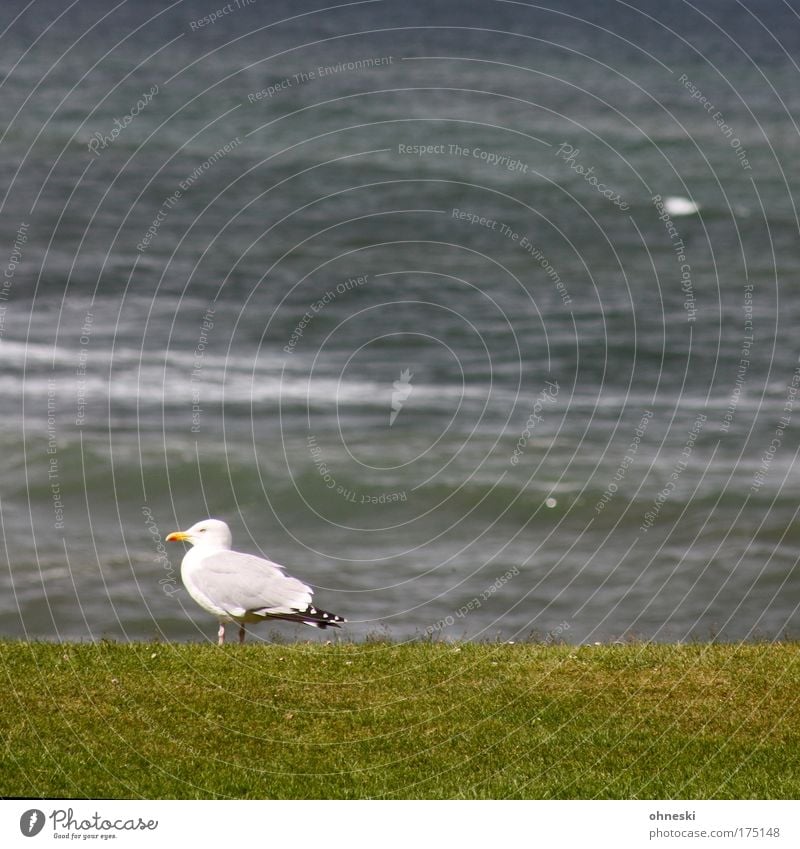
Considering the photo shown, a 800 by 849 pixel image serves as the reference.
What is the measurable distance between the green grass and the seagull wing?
1.29 feet

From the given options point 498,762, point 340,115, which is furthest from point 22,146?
point 498,762

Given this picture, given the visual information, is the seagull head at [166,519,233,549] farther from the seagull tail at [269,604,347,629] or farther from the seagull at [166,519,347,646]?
the seagull tail at [269,604,347,629]

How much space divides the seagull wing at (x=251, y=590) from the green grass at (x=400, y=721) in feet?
1.29

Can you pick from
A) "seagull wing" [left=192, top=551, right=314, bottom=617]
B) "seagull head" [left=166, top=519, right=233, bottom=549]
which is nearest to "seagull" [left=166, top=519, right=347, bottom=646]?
"seagull wing" [left=192, top=551, right=314, bottom=617]

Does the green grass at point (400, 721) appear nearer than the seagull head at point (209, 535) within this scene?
Yes

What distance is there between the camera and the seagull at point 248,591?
12.4m

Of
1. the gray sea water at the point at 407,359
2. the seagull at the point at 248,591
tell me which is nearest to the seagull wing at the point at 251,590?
the seagull at the point at 248,591

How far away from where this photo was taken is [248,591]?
1238 centimetres

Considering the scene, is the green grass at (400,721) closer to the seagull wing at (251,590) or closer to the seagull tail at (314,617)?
the seagull tail at (314,617)

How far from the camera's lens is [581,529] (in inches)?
829

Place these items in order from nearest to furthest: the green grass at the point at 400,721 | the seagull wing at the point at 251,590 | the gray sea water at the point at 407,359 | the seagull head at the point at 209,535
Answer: the green grass at the point at 400,721, the seagull wing at the point at 251,590, the seagull head at the point at 209,535, the gray sea water at the point at 407,359

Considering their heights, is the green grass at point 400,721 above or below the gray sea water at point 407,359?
below

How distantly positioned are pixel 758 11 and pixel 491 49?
39.2 feet

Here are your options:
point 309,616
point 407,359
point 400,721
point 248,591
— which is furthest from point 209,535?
point 407,359
